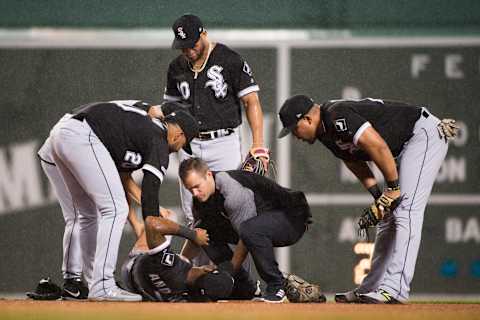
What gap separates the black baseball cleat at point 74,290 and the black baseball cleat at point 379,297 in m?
1.80

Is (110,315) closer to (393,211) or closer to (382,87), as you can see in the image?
(393,211)

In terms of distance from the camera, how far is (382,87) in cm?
826

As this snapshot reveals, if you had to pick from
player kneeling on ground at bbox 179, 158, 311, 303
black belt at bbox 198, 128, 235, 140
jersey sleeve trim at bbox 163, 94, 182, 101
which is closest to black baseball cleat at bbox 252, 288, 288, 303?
player kneeling on ground at bbox 179, 158, 311, 303

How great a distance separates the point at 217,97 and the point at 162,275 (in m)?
1.49

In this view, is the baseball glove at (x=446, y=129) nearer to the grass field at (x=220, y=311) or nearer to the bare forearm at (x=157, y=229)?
the grass field at (x=220, y=311)

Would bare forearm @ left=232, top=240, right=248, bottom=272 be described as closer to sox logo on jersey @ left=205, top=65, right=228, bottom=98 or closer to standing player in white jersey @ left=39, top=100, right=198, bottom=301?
standing player in white jersey @ left=39, top=100, right=198, bottom=301

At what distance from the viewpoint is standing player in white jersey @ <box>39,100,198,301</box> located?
609 cm

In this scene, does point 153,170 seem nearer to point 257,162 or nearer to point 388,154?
point 257,162

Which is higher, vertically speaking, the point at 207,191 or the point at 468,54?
the point at 468,54

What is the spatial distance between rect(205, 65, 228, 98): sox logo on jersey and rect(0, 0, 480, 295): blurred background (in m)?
1.18

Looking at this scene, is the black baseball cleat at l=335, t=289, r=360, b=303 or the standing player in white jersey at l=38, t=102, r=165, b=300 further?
the standing player in white jersey at l=38, t=102, r=165, b=300

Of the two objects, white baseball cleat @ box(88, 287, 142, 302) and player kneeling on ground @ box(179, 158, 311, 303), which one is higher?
player kneeling on ground @ box(179, 158, 311, 303)

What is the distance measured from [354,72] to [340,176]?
2.81 ft

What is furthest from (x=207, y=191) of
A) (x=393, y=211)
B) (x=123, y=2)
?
(x=123, y=2)
